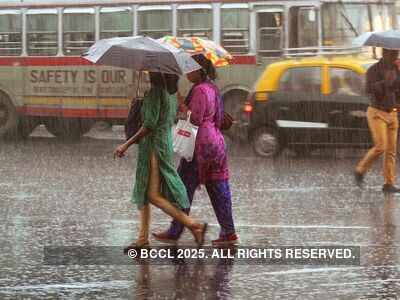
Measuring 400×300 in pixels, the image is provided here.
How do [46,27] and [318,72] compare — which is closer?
[318,72]

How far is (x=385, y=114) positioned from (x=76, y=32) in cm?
1179

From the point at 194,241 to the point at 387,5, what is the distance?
13825 mm

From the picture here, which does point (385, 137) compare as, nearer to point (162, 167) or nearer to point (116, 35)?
point (162, 167)

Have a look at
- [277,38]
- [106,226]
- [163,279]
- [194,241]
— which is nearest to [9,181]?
[106,226]

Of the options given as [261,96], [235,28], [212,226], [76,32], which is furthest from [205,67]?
[76,32]

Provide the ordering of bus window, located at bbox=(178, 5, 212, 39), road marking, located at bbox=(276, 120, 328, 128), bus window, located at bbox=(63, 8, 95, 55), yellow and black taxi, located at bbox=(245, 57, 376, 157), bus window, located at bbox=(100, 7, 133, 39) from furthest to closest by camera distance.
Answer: bus window, located at bbox=(63, 8, 95, 55) → bus window, located at bbox=(100, 7, 133, 39) → bus window, located at bbox=(178, 5, 212, 39) → road marking, located at bbox=(276, 120, 328, 128) → yellow and black taxi, located at bbox=(245, 57, 376, 157)

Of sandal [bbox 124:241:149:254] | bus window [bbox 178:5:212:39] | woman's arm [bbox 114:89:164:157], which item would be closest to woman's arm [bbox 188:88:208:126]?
woman's arm [bbox 114:89:164:157]

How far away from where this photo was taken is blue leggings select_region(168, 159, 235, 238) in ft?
30.7

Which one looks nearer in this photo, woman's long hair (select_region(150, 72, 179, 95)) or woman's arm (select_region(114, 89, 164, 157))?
woman's arm (select_region(114, 89, 164, 157))

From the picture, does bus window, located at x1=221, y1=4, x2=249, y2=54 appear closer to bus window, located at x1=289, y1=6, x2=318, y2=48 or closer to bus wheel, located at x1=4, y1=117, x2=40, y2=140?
bus window, located at x1=289, y1=6, x2=318, y2=48

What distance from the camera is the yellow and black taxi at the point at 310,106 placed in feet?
58.0

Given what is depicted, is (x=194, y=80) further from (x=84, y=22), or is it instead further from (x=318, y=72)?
(x=84, y=22)

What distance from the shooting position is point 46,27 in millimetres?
24250

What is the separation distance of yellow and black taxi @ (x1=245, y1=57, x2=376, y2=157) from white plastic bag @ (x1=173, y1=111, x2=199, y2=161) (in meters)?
8.63
